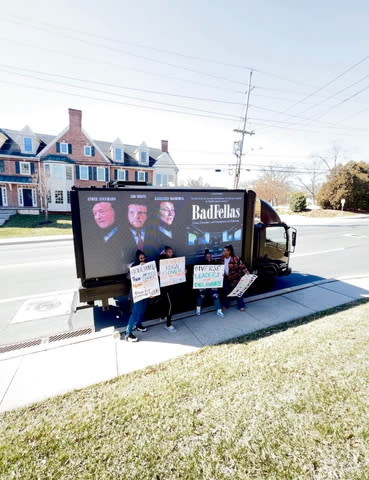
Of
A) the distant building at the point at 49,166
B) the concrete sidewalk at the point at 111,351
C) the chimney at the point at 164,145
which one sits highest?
the chimney at the point at 164,145

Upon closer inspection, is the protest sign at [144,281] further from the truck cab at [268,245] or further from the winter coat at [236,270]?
the truck cab at [268,245]

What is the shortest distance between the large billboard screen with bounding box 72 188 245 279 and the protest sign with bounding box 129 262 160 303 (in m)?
0.37

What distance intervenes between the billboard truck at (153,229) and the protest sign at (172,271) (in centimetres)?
30

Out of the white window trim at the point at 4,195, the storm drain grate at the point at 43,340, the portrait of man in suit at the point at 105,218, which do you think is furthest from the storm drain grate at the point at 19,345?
the white window trim at the point at 4,195

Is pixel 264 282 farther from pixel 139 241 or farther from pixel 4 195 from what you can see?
pixel 4 195

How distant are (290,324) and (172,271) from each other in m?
2.94

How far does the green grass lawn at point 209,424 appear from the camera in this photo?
2.37 meters

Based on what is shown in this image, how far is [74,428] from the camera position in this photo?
9.16 ft

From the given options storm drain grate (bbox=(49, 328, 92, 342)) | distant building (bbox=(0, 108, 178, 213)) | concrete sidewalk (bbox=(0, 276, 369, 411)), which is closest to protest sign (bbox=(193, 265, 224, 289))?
concrete sidewalk (bbox=(0, 276, 369, 411))

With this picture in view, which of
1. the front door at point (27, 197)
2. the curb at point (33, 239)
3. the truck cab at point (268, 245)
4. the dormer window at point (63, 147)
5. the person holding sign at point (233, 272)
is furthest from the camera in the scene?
the front door at point (27, 197)

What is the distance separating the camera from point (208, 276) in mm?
5809

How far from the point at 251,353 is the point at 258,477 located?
6.80ft

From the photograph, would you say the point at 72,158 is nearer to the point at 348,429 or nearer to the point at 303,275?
the point at 303,275

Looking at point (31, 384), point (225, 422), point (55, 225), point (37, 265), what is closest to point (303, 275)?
point (225, 422)
